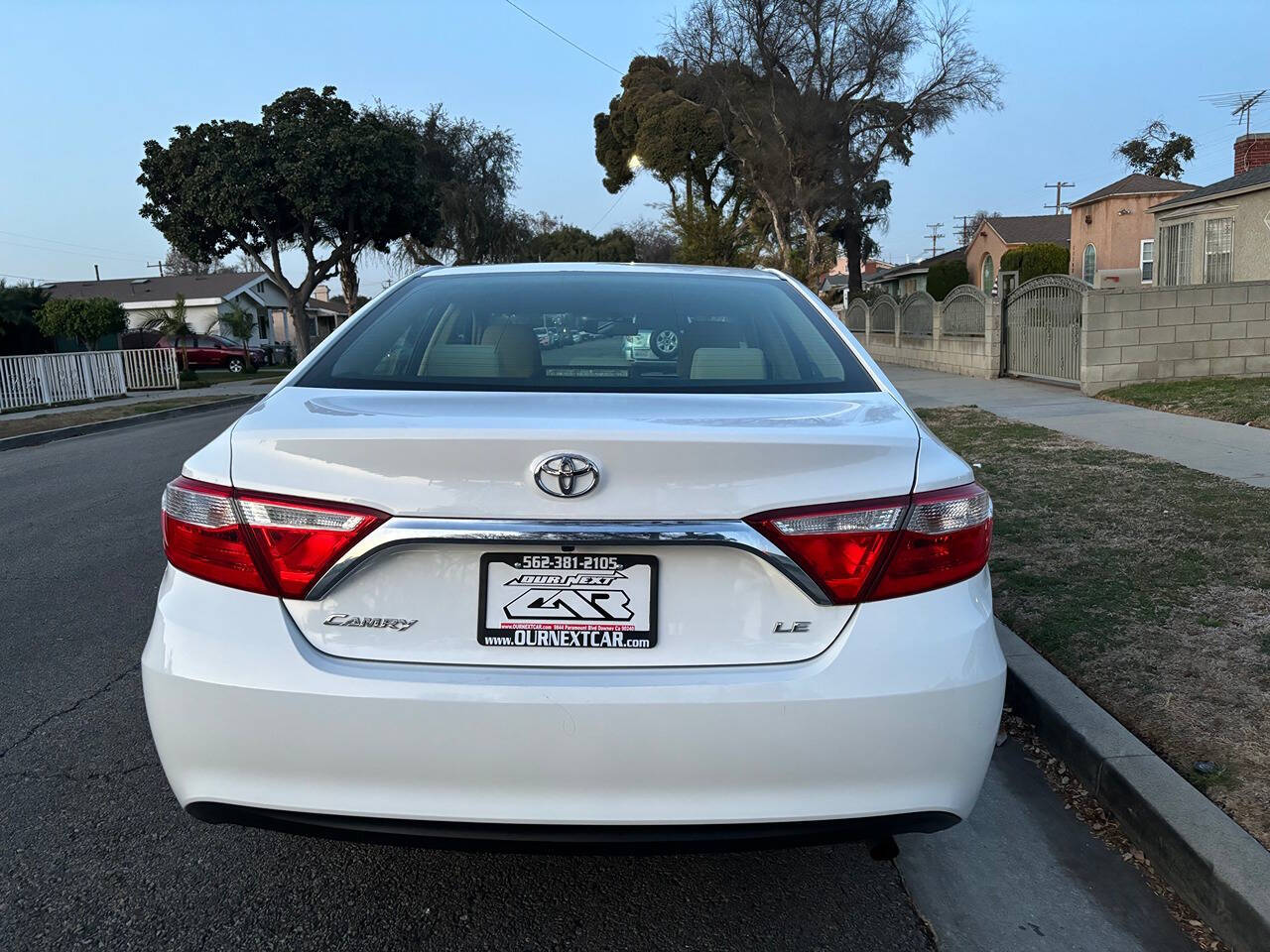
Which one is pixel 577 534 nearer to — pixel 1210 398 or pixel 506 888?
pixel 506 888

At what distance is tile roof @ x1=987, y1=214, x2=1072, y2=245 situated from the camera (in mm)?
50094

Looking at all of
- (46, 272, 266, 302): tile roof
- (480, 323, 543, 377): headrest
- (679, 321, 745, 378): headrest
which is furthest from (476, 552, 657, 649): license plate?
(46, 272, 266, 302): tile roof

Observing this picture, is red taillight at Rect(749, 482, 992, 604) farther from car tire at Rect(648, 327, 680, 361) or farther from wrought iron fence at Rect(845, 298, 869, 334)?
wrought iron fence at Rect(845, 298, 869, 334)

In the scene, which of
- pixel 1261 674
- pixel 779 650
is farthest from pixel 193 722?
pixel 1261 674

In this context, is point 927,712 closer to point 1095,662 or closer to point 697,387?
point 697,387

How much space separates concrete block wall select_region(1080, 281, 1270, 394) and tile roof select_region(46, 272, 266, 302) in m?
42.9

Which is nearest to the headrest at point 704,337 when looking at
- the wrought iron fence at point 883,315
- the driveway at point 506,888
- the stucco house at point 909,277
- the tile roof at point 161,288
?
the driveway at point 506,888

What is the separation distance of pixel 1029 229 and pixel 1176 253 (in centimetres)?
2871

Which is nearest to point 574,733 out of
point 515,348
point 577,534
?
point 577,534

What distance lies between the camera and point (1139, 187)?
3522 cm

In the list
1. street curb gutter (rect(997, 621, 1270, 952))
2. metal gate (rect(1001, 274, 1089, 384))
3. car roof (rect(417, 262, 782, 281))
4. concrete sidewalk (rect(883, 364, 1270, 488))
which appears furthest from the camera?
metal gate (rect(1001, 274, 1089, 384))

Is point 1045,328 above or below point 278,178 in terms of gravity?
below

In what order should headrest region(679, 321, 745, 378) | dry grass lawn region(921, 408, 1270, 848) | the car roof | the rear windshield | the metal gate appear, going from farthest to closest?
the metal gate → the car roof → dry grass lawn region(921, 408, 1270, 848) → headrest region(679, 321, 745, 378) → the rear windshield

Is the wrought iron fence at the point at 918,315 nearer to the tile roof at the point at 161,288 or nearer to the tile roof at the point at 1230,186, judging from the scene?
the tile roof at the point at 1230,186
